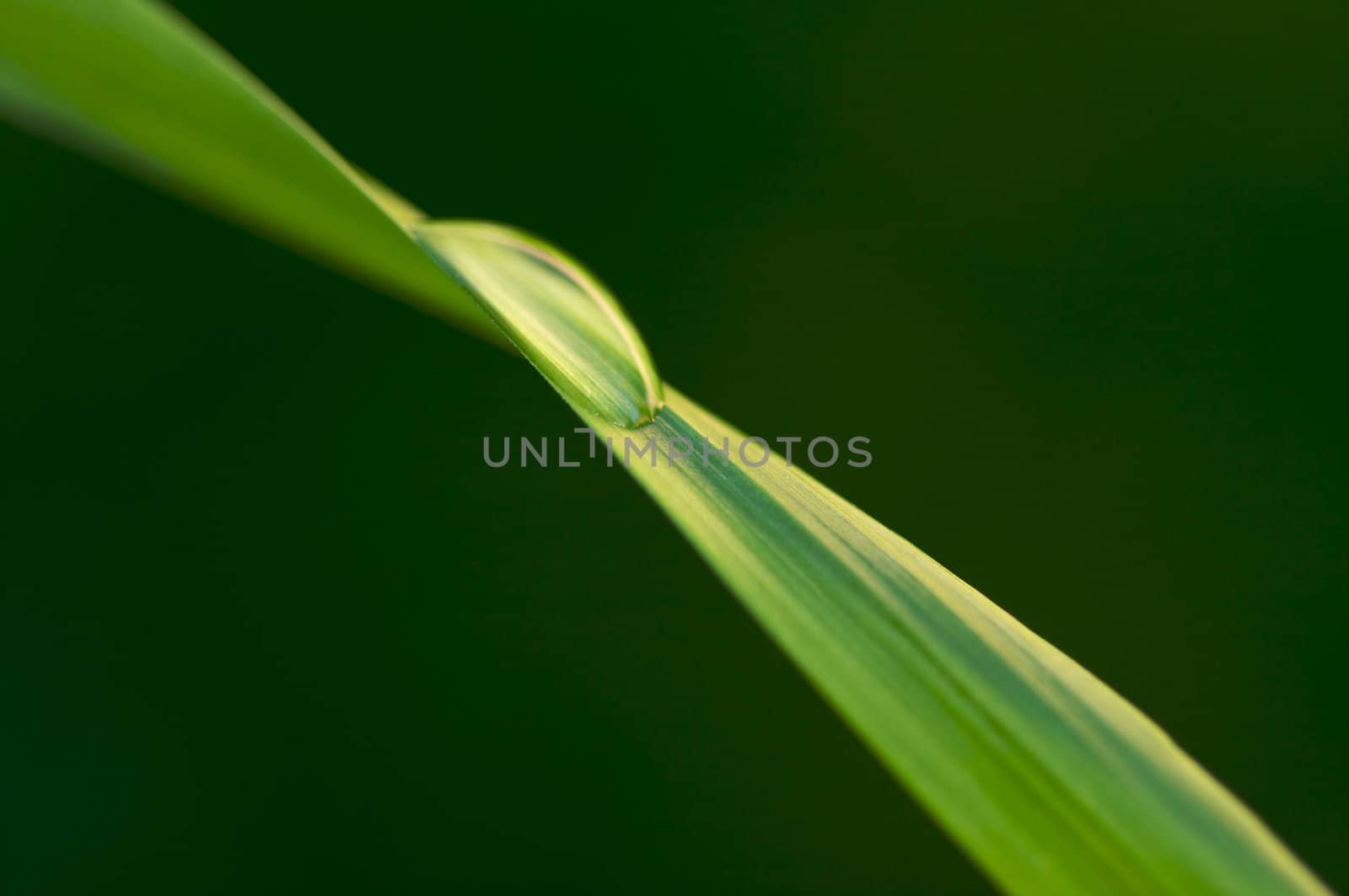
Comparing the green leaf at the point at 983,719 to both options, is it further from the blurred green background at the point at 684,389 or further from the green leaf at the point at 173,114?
the blurred green background at the point at 684,389

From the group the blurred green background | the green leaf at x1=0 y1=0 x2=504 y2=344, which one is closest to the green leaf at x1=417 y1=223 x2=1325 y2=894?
the green leaf at x1=0 y1=0 x2=504 y2=344

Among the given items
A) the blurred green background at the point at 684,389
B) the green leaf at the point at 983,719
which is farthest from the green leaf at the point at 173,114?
the blurred green background at the point at 684,389

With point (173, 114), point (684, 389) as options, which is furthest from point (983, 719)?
point (684, 389)

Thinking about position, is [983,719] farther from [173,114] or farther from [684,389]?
[684,389]

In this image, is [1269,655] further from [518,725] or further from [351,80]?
[351,80]

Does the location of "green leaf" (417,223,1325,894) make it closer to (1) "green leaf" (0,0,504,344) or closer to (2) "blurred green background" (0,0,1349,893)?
(1) "green leaf" (0,0,504,344)

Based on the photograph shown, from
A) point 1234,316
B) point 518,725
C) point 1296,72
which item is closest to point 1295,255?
point 1234,316

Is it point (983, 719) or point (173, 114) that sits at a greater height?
point (173, 114)

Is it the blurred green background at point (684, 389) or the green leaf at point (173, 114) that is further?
the blurred green background at point (684, 389)
